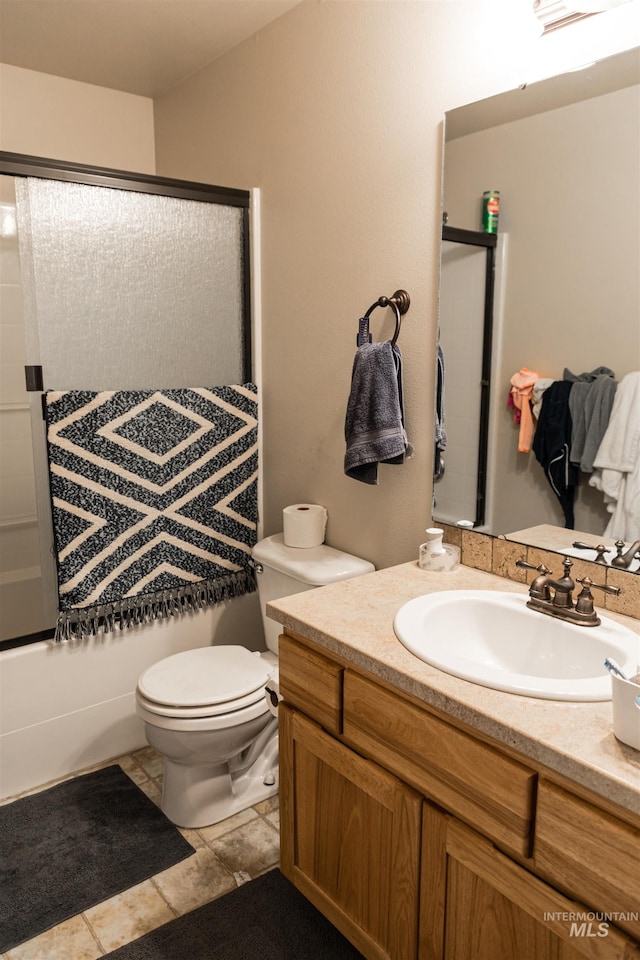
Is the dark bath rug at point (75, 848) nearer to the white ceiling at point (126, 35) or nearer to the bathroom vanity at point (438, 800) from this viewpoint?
the bathroom vanity at point (438, 800)

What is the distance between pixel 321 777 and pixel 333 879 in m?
0.23

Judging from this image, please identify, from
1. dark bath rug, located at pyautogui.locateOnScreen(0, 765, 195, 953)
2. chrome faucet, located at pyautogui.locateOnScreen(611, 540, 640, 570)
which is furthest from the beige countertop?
dark bath rug, located at pyautogui.locateOnScreen(0, 765, 195, 953)

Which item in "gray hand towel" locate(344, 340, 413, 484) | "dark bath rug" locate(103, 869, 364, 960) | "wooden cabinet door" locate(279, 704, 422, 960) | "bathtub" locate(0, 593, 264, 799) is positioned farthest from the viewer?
"bathtub" locate(0, 593, 264, 799)

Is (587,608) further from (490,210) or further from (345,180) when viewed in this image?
(345,180)

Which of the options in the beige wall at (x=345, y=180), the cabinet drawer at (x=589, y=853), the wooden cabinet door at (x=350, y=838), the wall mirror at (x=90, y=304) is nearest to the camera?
the cabinet drawer at (x=589, y=853)

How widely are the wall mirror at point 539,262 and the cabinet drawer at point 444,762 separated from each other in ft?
1.92

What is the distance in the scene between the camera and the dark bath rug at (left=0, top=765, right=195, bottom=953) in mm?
1793

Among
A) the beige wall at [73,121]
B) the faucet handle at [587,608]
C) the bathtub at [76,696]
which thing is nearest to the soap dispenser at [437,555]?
the faucet handle at [587,608]

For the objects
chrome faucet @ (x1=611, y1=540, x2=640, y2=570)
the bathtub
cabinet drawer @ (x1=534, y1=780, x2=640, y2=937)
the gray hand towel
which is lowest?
the bathtub

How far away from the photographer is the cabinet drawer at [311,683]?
1492 millimetres

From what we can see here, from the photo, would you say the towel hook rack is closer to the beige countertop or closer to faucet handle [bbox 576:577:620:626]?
the beige countertop

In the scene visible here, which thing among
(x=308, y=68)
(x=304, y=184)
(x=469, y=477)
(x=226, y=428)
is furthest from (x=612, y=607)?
(x=308, y=68)

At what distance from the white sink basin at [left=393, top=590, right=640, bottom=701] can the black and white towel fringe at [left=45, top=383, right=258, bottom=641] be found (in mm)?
1077

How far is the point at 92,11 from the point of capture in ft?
7.34
